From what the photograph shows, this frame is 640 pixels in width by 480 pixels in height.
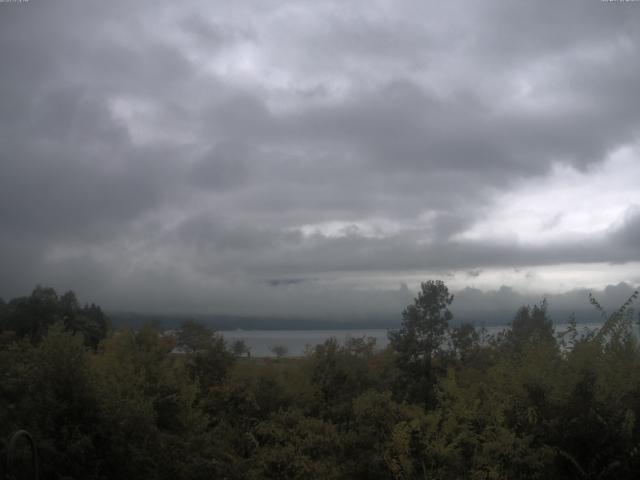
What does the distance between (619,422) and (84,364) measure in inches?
448

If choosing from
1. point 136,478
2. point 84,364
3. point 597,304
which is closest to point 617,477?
point 597,304

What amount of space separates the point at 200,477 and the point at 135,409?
3.80 meters

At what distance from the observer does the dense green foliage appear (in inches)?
508

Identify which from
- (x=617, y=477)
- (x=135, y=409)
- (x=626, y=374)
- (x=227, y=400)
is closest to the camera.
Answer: (x=617, y=477)

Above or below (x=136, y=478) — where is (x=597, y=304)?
above

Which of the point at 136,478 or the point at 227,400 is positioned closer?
the point at 136,478

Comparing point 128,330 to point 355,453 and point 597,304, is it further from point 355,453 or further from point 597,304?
point 597,304

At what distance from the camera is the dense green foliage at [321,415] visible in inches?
508

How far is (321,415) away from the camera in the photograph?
27.5 metres

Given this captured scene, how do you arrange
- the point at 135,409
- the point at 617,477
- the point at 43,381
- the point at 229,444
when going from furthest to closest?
the point at 229,444
the point at 135,409
the point at 43,381
the point at 617,477

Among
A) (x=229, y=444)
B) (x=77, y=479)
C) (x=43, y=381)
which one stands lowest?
(x=229, y=444)

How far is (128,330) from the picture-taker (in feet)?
83.1

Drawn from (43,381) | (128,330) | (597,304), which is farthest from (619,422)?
(128,330)

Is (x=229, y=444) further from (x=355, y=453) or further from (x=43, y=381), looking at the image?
(x=43, y=381)
